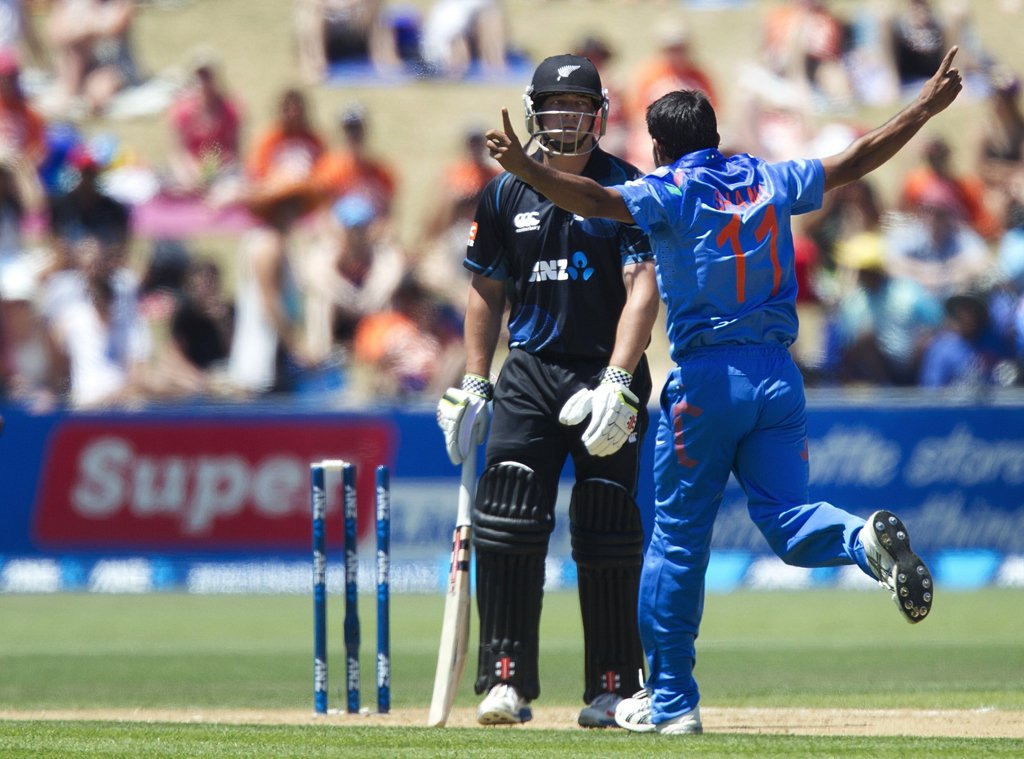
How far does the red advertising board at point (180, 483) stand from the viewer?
14.2 meters

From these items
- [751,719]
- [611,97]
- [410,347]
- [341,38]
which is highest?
[341,38]

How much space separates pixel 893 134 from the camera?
21.1 ft

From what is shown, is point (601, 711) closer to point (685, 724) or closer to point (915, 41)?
point (685, 724)

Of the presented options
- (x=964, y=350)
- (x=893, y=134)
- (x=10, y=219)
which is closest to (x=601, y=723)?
(x=893, y=134)

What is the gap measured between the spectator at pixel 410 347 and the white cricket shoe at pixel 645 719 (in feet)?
26.3

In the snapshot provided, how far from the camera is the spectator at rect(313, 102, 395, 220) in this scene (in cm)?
1723

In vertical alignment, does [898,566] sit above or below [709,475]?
below

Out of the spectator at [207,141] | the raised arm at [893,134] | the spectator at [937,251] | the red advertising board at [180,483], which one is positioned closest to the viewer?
the raised arm at [893,134]

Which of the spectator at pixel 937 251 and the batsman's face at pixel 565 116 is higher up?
the batsman's face at pixel 565 116

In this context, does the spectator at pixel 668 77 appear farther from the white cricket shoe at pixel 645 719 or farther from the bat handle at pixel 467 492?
the white cricket shoe at pixel 645 719

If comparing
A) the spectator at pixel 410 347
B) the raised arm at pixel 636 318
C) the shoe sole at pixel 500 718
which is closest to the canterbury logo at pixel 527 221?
the raised arm at pixel 636 318

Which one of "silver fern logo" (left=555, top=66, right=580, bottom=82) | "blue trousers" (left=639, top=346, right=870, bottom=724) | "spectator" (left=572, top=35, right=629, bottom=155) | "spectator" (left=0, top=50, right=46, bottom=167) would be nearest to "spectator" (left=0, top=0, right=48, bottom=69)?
"spectator" (left=0, top=50, right=46, bottom=167)

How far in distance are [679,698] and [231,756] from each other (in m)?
1.64

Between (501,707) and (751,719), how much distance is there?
1127 mm
